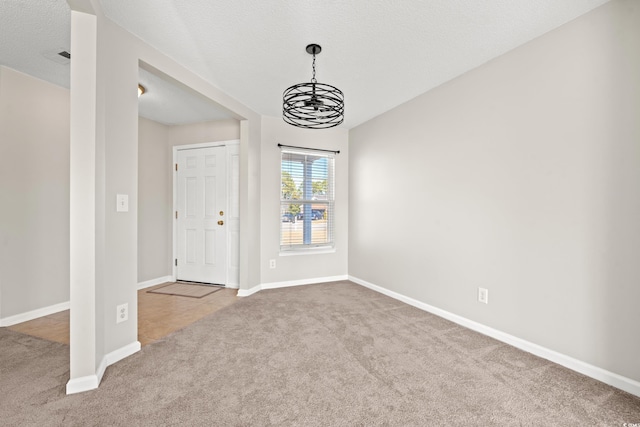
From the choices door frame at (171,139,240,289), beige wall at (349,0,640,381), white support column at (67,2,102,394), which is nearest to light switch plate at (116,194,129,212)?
white support column at (67,2,102,394)

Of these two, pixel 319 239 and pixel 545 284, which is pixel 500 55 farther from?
pixel 319 239

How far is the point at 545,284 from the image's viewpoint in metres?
2.19

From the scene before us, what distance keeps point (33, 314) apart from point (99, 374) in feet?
6.30

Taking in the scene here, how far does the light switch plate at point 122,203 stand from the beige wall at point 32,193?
171 cm

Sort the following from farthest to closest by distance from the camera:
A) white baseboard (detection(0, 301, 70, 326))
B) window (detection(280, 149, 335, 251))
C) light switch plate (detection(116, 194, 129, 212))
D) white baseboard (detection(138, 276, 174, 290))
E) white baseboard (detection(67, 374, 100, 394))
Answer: window (detection(280, 149, 335, 251)), white baseboard (detection(138, 276, 174, 290)), white baseboard (detection(0, 301, 70, 326)), light switch plate (detection(116, 194, 129, 212)), white baseboard (detection(67, 374, 100, 394))

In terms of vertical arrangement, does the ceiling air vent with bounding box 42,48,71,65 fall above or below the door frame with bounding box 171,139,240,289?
above

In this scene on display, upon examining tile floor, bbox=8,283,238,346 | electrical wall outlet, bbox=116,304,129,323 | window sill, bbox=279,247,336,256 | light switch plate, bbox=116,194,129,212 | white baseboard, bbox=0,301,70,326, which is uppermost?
light switch plate, bbox=116,194,129,212

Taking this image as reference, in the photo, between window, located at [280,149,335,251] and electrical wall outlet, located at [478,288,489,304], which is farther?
window, located at [280,149,335,251]

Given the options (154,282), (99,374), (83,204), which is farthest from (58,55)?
(154,282)

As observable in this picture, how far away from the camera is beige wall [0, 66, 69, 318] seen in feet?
9.22

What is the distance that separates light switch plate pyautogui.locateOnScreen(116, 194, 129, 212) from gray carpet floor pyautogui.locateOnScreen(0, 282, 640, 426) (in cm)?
110

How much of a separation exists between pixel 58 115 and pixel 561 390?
16.6ft

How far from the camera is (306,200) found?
445 centimetres

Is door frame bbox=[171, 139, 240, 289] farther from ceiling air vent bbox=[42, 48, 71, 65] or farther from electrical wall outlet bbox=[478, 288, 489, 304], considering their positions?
electrical wall outlet bbox=[478, 288, 489, 304]
